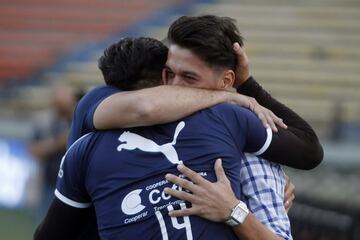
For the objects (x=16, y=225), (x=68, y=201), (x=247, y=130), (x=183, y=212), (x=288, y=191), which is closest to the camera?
(x=183, y=212)

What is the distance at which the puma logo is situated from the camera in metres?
3.11

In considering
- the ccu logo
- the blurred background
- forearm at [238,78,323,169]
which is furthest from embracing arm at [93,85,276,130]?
the blurred background

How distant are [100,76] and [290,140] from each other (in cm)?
1005

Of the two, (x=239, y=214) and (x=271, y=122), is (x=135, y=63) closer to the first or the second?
(x=271, y=122)

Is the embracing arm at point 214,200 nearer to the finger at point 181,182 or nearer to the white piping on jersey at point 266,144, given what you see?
the finger at point 181,182

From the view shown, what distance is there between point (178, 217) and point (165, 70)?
0.52m

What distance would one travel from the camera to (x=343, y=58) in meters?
12.9

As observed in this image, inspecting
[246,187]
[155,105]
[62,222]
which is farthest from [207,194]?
[62,222]

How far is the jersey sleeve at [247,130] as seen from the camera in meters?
3.15

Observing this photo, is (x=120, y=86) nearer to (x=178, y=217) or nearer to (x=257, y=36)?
(x=178, y=217)

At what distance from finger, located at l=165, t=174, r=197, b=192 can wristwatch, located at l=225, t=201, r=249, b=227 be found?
0.14m

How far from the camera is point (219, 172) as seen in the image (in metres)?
3.10

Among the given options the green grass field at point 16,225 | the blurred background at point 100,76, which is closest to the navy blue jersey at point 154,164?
the blurred background at point 100,76

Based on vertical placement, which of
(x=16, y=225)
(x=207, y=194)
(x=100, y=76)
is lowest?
(x=16, y=225)
